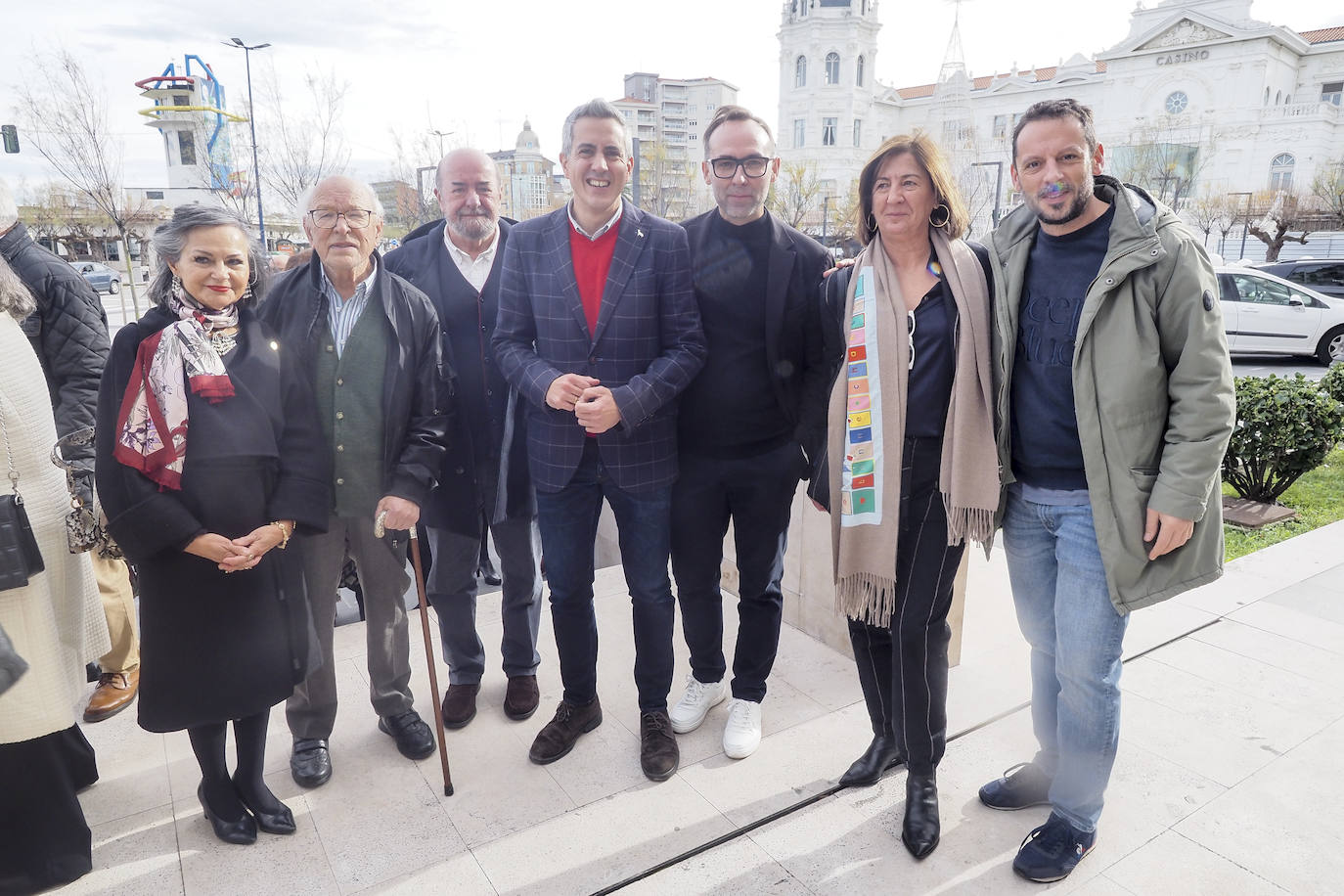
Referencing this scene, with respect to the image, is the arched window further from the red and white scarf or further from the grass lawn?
the red and white scarf

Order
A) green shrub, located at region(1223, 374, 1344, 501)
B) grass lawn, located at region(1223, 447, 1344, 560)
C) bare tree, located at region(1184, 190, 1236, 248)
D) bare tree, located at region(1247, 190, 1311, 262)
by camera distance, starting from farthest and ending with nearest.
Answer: bare tree, located at region(1184, 190, 1236, 248), bare tree, located at region(1247, 190, 1311, 262), green shrub, located at region(1223, 374, 1344, 501), grass lawn, located at region(1223, 447, 1344, 560)

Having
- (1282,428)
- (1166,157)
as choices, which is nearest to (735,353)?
(1282,428)

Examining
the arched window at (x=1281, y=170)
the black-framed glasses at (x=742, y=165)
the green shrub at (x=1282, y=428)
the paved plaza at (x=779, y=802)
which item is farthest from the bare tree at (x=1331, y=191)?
the black-framed glasses at (x=742, y=165)

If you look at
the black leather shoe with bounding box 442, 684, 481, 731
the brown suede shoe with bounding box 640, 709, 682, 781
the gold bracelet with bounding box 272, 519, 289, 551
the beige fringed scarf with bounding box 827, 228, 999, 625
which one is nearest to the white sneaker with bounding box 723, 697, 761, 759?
the brown suede shoe with bounding box 640, 709, 682, 781

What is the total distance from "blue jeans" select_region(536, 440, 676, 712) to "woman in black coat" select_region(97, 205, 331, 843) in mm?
800

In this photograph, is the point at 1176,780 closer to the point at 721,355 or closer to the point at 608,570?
the point at 721,355

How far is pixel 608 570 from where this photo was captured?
4.81 meters

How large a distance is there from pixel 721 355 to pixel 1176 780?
2.12 meters

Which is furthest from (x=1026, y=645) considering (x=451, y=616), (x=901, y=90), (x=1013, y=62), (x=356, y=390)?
(x=901, y=90)

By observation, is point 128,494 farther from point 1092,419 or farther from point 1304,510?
point 1304,510

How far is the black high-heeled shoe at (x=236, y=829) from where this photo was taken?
8.16ft

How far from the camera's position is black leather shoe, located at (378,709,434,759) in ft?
9.64

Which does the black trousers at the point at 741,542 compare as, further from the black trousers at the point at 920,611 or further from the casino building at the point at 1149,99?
the casino building at the point at 1149,99

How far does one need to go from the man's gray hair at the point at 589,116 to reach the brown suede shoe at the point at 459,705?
208 cm
